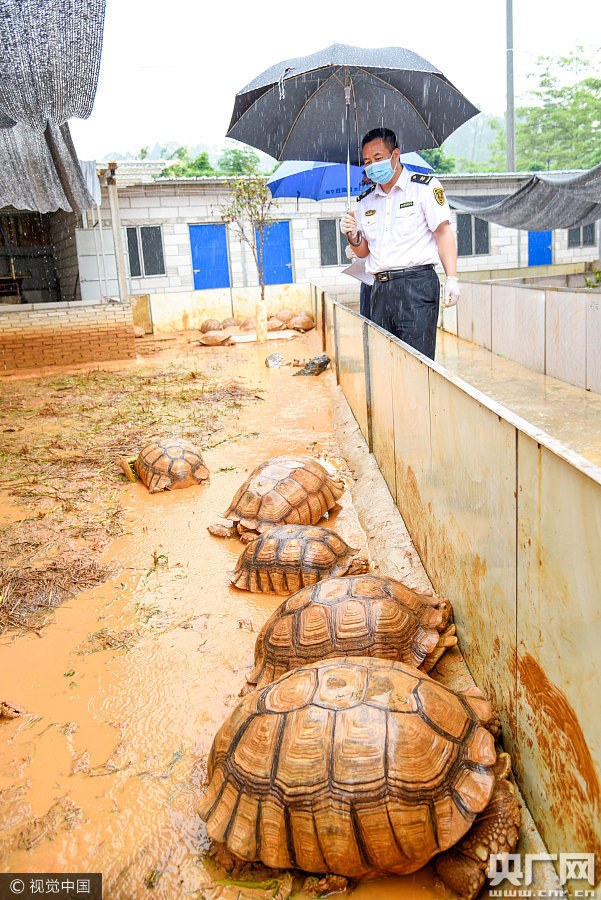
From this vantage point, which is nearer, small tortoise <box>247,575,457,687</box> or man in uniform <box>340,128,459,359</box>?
small tortoise <box>247,575,457,687</box>

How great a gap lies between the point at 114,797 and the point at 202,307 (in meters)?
18.3

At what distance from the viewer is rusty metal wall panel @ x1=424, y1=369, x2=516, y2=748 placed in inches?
92.9

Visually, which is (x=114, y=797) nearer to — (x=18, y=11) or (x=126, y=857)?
(x=126, y=857)

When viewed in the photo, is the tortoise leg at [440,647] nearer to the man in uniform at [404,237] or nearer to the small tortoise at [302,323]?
the man in uniform at [404,237]

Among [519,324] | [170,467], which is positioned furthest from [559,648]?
[519,324]

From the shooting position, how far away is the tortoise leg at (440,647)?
298 centimetres

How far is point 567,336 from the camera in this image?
942cm

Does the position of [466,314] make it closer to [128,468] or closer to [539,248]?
[128,468]

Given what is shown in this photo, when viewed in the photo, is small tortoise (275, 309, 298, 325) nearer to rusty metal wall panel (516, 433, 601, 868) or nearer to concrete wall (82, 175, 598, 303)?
concrete wall (82, 175, 598, 303)

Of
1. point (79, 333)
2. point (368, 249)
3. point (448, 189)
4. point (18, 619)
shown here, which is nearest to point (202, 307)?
point (79, 333)

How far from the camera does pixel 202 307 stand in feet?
65.6

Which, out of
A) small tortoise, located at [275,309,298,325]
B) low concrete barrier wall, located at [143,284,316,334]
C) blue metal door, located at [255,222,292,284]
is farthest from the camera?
blue metal door, located at [255,222,292,284]

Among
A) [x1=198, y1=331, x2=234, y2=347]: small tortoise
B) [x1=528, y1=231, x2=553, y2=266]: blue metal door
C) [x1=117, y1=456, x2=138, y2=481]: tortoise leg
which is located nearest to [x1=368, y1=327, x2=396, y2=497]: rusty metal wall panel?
[x1=117, y1=456, x2=138, y2=481]: tortoise leg

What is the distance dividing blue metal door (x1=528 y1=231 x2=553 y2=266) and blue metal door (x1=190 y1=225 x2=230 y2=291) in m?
11.5
